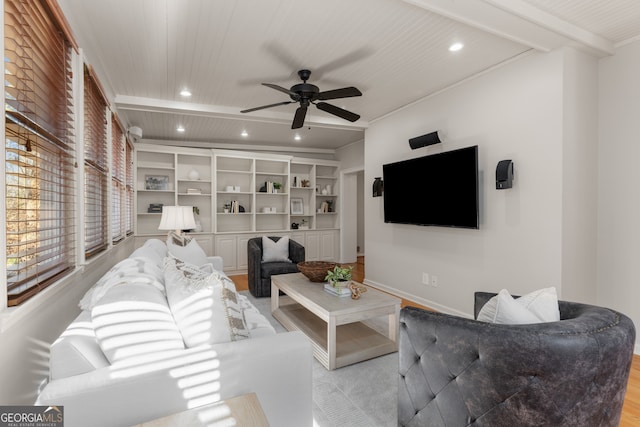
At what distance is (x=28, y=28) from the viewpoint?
1372mm

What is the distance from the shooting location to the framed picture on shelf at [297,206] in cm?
673

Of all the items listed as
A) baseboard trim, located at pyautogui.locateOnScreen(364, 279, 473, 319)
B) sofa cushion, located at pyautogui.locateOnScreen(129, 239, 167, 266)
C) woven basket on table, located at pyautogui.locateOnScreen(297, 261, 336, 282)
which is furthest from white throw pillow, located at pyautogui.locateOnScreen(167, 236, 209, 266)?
baseboard trim, located at pyautogui.locateOnScreen(364, 279, 473, 319)

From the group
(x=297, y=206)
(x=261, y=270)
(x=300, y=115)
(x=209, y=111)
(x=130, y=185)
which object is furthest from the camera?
(x=297, y=206)

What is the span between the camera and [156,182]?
568 centimetres

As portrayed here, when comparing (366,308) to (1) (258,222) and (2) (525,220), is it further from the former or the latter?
(1) (258,222)

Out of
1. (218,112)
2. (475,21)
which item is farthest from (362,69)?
(218,112)

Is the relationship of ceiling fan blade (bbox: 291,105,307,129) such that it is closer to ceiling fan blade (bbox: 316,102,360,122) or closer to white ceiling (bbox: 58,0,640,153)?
ceiling fan blade (bbox: 316,102,360,122)

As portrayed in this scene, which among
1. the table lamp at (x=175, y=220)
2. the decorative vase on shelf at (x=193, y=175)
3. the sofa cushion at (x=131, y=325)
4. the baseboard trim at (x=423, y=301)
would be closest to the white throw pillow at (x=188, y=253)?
the table lamp at (x=175, y=220)

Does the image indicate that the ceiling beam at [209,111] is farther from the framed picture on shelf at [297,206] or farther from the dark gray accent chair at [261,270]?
the framed picture on shelf at [297,206]

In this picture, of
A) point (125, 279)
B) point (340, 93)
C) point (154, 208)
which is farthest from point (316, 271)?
point (154, 208)

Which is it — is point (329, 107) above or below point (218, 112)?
below

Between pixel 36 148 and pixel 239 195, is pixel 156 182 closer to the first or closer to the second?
pixel 239 195

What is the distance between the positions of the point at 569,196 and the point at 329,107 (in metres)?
2.25

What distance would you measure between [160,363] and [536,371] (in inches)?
53.2
